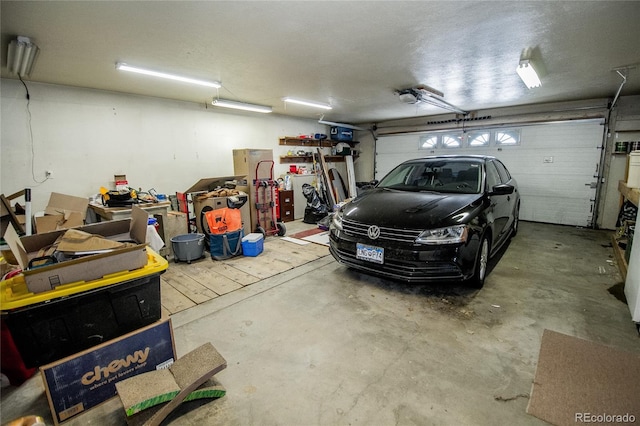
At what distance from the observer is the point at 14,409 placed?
1.65 m

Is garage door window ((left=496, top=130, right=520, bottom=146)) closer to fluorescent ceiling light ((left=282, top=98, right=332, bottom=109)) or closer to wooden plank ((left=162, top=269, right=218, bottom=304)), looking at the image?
fluorescent ceiling light ((left=282, top=98, right=332, bottom=109))

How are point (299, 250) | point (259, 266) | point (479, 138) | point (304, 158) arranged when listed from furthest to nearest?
point (304, 158), point (479, 138), point (299, 250), point (259, 266)

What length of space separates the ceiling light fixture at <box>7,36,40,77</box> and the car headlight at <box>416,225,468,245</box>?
3962 millimetres

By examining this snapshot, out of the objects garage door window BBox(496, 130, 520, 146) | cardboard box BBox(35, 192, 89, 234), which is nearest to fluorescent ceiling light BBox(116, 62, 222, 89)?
cardboard box BBox(35, 192, 89, 234)

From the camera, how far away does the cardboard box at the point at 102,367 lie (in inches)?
58.9

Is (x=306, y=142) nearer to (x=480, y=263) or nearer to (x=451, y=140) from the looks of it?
(x=451, y=140)

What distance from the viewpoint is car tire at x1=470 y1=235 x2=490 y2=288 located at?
2882 millimetres

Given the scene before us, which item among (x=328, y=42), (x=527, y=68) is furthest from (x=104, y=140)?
(x=527, y=68)

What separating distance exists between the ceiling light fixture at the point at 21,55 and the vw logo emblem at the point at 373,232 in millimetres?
3545

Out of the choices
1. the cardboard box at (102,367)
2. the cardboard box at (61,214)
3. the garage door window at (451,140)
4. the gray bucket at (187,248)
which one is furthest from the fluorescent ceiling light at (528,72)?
the cardboard box at (61,214)

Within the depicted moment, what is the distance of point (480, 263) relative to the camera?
2988mm

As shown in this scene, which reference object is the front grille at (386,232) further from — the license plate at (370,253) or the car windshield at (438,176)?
the car windshield at (438,176)

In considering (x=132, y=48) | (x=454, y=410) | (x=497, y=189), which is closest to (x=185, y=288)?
(x=132, y=48)

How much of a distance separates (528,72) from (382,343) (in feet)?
11.4
